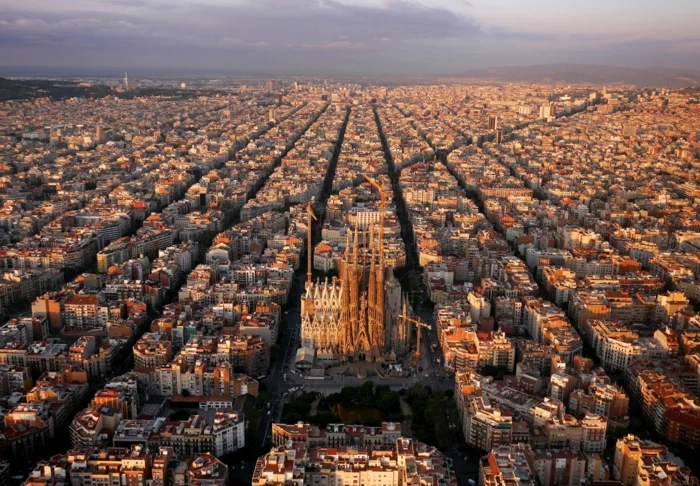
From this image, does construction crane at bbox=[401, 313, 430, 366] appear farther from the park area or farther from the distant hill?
the distant hill

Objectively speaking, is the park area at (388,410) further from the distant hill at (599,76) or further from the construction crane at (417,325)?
the distant hill at (599,76)

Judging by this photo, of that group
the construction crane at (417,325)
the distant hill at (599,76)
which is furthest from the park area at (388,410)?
the distant hill at (599,76)

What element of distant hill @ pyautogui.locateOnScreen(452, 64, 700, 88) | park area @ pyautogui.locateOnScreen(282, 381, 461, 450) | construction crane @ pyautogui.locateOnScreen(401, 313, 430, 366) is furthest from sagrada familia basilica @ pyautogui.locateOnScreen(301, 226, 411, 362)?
distant hill @ pyautogui.locateOnScreen(452, 64, 700, 88)

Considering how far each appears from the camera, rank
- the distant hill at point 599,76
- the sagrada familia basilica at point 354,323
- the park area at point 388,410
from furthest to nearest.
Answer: the distant hill at point 599,76 → the sagrada familia basilica at point 354,323 → the park area at point 388,410

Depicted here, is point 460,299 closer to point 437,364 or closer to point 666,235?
point 437,364

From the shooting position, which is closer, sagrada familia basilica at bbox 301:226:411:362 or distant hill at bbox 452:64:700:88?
sagrada familia basilica at bbox 301:226:411:362

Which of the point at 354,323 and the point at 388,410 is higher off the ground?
the point at 354,323

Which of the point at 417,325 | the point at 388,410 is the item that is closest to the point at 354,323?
the point at 417,325

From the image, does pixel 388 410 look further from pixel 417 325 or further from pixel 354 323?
pixel 417 325

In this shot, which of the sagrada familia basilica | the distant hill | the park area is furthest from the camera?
the distant hill

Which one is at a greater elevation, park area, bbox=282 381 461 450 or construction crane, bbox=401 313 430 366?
construction crane, bbox=401 313 430 366

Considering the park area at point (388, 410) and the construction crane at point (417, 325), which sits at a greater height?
the construction crane at point (417, 325)
